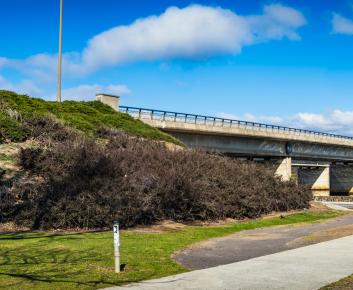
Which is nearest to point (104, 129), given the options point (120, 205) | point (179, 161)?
point (179, 161)

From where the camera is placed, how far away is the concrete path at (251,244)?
39.5 feet

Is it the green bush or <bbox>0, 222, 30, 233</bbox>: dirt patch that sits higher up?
the green bush

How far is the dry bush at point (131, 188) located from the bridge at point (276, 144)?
6244 millimetres

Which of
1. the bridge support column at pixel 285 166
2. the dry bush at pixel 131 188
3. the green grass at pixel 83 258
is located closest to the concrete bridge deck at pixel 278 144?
the bridge support column at pixel 285 166

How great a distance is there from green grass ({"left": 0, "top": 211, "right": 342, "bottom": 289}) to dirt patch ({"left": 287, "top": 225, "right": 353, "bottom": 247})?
9.23 feet

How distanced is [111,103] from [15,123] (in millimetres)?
15085

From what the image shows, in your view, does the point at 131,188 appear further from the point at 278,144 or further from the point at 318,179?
the point at 318,179

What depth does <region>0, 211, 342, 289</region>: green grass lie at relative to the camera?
9.12 m

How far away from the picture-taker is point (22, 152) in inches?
853

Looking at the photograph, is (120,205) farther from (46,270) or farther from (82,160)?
(46,270)

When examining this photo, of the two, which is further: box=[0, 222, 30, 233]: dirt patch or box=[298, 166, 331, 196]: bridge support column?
box=[298, 166, 331, 196]: bridge support column

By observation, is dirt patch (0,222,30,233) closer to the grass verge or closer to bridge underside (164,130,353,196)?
the grass verge

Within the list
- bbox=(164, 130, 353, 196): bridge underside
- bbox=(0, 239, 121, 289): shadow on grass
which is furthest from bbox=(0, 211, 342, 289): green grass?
bbox=(164, 130, 353, 196): bridge underside

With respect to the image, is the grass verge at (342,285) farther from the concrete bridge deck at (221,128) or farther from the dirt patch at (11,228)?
the concrete bridge deck at (221,128)
